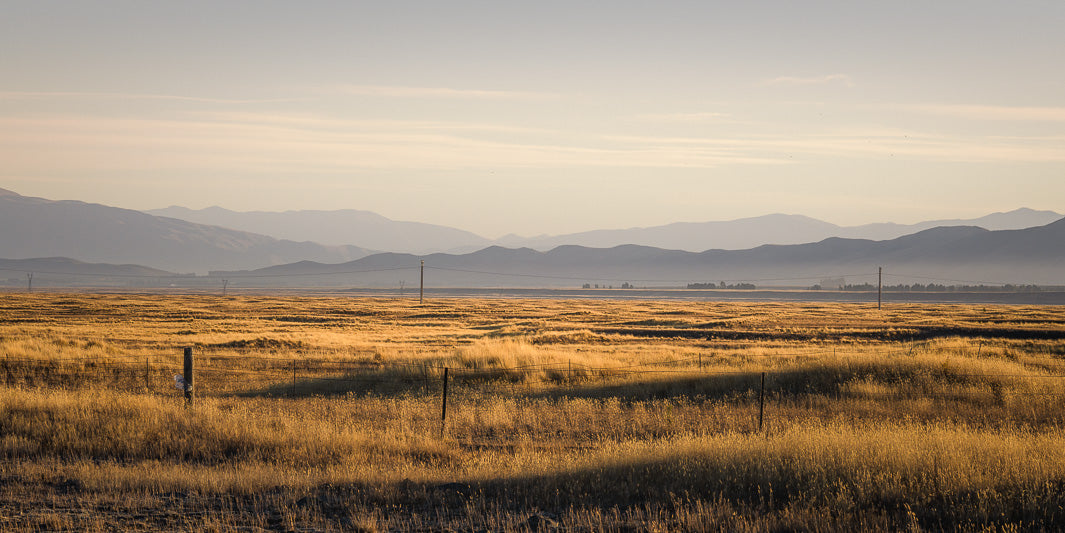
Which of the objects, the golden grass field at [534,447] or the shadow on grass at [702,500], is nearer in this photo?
the shadow on grass at [702,500]

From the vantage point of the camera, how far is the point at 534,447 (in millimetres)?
14094

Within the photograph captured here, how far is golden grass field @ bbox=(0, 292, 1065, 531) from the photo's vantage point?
8695mm

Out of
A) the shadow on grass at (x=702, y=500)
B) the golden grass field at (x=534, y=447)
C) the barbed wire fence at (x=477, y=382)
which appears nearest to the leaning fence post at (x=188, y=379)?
the golden grass field at (x=534, y=447)

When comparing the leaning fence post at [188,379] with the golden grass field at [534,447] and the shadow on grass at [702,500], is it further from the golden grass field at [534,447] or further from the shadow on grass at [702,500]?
the shadow on grass at [702,500]

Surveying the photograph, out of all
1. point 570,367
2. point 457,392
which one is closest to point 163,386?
point 457,392

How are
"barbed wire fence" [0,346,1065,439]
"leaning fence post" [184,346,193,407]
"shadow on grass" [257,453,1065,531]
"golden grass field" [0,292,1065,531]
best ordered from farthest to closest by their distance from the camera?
"barbed wire fence" [0,346,1065,439] < "leaning fence post" [184,346,193,407] < "golden grass field" [0,292,1065,531] < "shadow on grass" [257,453,1065,531]

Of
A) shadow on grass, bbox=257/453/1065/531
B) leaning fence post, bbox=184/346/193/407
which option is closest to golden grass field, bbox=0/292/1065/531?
shadow on grass, bbox=257/453/1065/531

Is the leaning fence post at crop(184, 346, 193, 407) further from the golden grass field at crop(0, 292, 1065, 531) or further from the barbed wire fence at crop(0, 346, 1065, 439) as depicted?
the barbed wire fence at crop(0, 346, 1065, 439)

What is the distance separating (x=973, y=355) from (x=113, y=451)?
2840 cm

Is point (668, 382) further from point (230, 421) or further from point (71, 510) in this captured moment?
point (71, 510)

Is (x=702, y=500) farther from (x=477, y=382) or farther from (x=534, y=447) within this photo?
(x=477, y=382)

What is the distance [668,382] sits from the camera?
856 inches

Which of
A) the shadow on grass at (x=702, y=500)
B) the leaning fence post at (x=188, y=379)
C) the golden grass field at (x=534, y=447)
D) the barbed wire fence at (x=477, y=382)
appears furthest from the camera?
the barbed wire fence at (x=477, y=382)

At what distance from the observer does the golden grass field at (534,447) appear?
8695 mm
